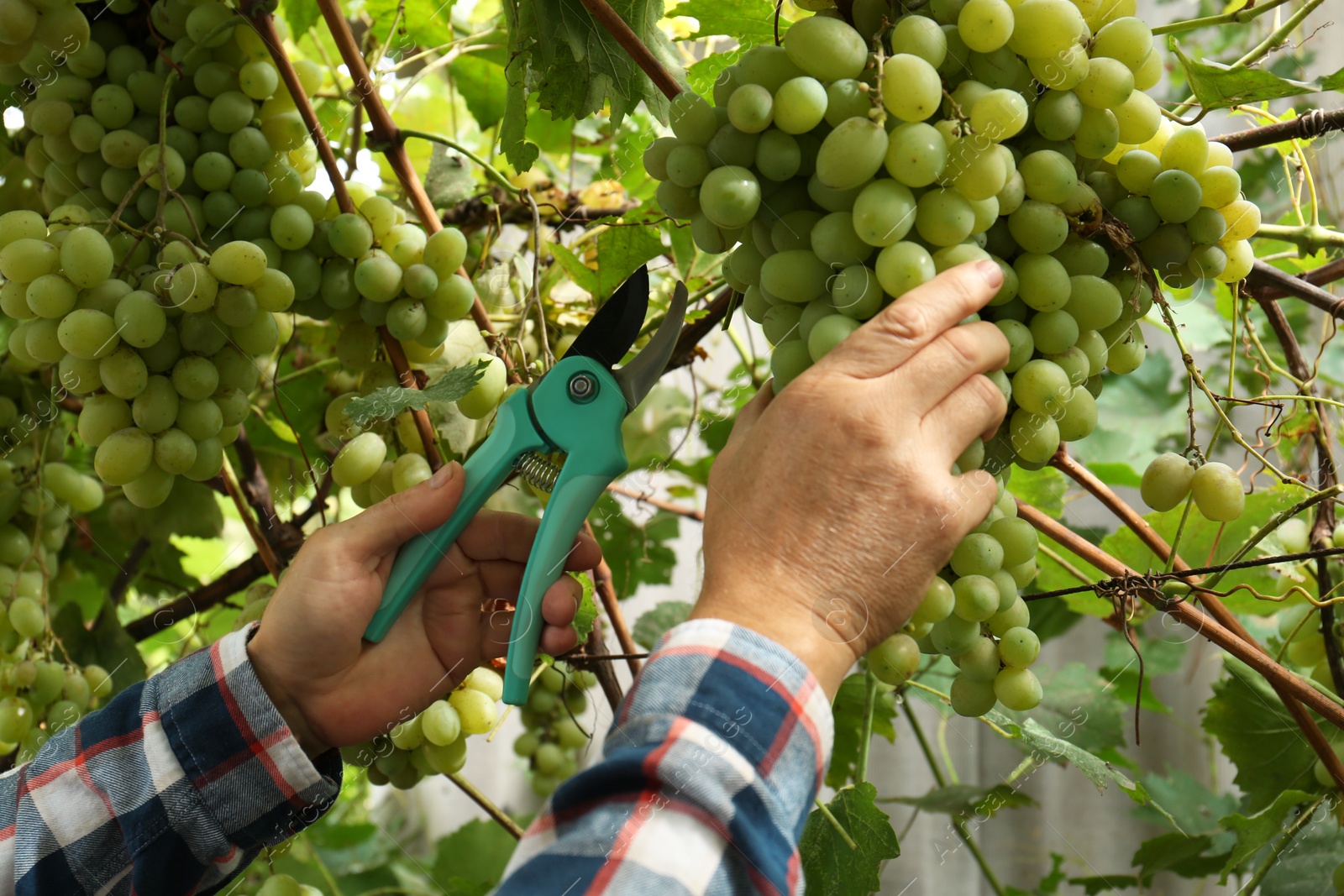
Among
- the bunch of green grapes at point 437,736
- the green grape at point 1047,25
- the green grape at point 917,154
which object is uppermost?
the green grape at point 1047,25

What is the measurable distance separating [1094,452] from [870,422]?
2.80 ft

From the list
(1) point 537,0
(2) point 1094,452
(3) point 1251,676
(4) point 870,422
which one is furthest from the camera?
(2) point 1094,452

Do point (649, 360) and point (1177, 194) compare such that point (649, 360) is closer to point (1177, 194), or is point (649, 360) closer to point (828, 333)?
point (828, 333)

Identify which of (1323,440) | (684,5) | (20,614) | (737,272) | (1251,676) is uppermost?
(684,5)

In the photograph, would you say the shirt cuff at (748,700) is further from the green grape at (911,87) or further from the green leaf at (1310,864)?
the green leaf at (1310,864)

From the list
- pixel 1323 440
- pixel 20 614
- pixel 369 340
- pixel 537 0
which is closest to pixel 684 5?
pixel 537 0

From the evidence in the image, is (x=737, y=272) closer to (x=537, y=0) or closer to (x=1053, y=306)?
(x=1053, y=306)

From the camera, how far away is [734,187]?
0.47m

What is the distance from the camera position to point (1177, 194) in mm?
502

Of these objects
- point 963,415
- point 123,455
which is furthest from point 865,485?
point 123,455

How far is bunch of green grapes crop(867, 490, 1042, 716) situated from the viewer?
0.49 m

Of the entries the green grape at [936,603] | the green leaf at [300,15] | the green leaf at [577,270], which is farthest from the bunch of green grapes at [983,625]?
the green leaf at [300,15]

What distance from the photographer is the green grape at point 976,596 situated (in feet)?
1.61

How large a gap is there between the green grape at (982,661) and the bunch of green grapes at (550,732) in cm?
57
